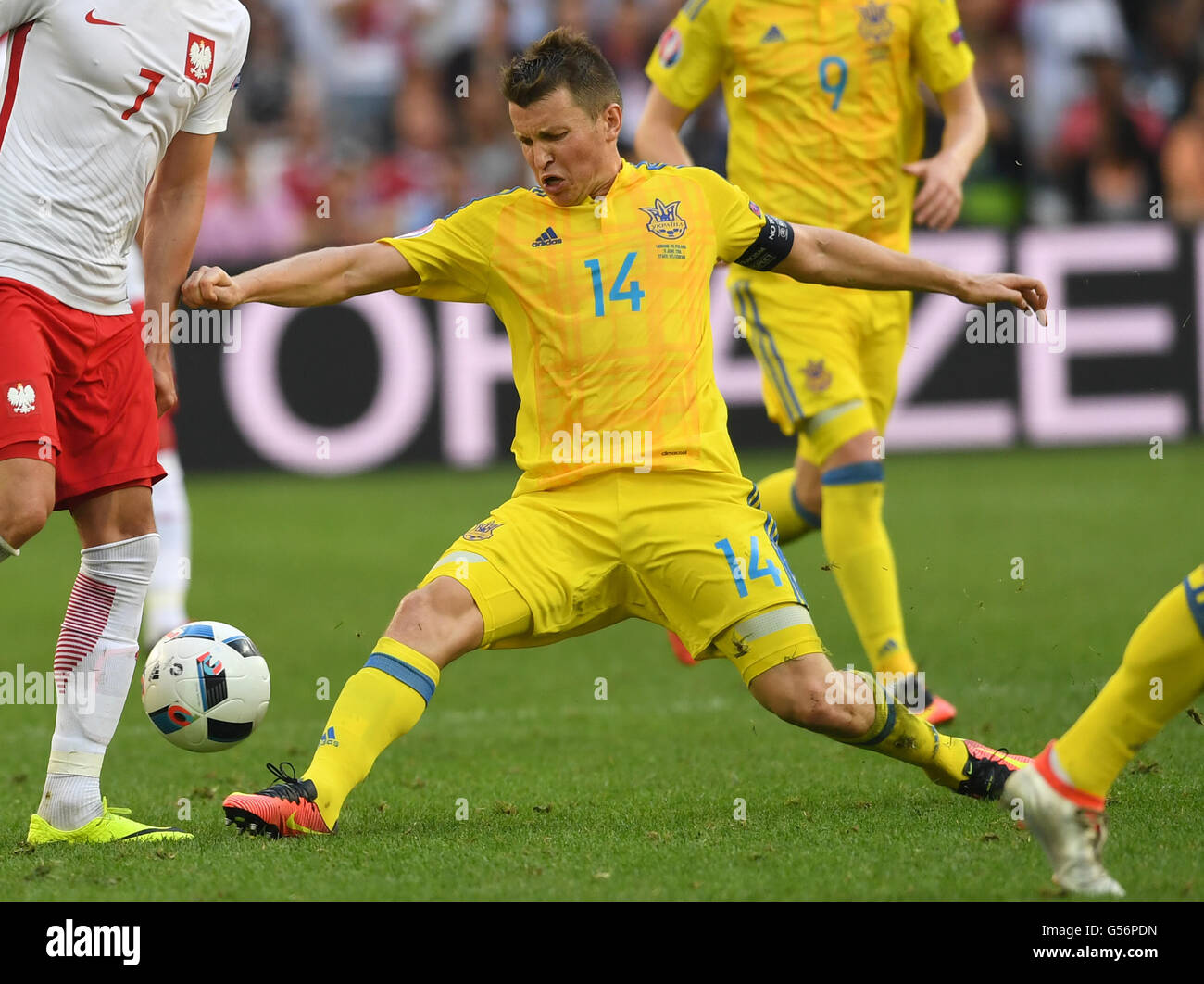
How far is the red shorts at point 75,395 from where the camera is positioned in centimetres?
417

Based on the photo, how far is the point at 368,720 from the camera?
4.36 meters

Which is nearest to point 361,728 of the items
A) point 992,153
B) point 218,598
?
point 218,598

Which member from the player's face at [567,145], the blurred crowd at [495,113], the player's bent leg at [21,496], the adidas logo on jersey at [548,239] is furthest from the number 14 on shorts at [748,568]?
the blurred crowd at [495,113]

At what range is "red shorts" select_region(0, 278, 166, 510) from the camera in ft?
13.7

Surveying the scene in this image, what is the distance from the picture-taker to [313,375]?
1217 cm

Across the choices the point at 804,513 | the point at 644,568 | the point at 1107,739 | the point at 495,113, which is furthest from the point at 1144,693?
the point at 495,113

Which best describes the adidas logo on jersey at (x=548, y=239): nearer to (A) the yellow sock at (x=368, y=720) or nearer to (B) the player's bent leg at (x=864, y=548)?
(A) the yellow sock at (x=368, y=720)

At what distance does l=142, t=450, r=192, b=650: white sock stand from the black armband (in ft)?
10.4

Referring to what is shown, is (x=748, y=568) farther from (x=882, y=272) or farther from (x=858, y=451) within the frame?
(x=858, y=451)

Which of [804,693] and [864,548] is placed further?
[864,548]

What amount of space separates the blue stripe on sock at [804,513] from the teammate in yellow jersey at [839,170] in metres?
0.16

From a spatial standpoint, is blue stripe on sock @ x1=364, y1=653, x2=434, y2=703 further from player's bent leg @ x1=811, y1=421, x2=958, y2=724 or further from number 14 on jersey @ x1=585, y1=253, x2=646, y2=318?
player's bent leg @ x1=811, y1=421, x2=958, y2=724

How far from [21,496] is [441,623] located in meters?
1.04

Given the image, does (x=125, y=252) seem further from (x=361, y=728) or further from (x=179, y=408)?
(x=179, y=408)
